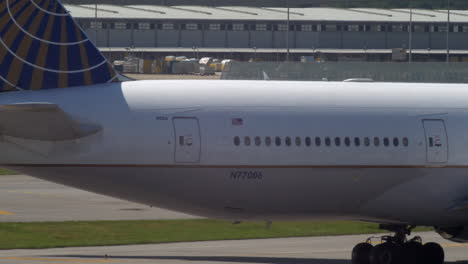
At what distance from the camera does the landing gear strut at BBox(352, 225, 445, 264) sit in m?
25.6

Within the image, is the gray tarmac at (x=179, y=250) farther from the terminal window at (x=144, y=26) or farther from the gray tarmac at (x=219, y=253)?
the terminal window at (x=144, y=26)

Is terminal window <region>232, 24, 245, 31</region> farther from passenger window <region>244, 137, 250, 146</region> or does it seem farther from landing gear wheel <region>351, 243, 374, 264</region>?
passenger window <region>244, 137, 250, 146</region>

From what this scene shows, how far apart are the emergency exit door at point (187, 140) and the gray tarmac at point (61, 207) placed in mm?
15233

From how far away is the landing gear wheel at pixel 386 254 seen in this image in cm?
2552

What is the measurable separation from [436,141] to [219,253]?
7.89 metres

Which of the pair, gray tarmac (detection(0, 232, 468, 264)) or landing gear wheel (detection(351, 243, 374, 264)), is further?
gray tarmac (detection(0, 232, 468, 264))

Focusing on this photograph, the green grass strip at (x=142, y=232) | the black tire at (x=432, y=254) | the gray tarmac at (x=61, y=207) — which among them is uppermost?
the black tire at (x=432, y=254)

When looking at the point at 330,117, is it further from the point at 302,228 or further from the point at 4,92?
the point at 302,228

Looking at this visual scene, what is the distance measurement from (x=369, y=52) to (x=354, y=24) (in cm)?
667

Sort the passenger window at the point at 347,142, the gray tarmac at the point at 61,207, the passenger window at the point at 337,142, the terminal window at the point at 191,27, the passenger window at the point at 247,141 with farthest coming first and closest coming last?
the terminal window at the point at 191,27 → the gray tarmac at the point at 61,207 → the passenger window at the point at 347,142 → the passenger window at the point at 337,142 → the passenger window at the point at 247,141

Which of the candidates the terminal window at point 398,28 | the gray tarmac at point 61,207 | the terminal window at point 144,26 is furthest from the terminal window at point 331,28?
the gray tarmac at point 61,207

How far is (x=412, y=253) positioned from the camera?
84.6ft

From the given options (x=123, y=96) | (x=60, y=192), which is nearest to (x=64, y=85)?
(x=123, y=96)

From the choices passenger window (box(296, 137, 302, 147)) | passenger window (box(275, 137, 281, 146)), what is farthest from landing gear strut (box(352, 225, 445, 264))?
passenger window (box(275, 137, 281, 146))
